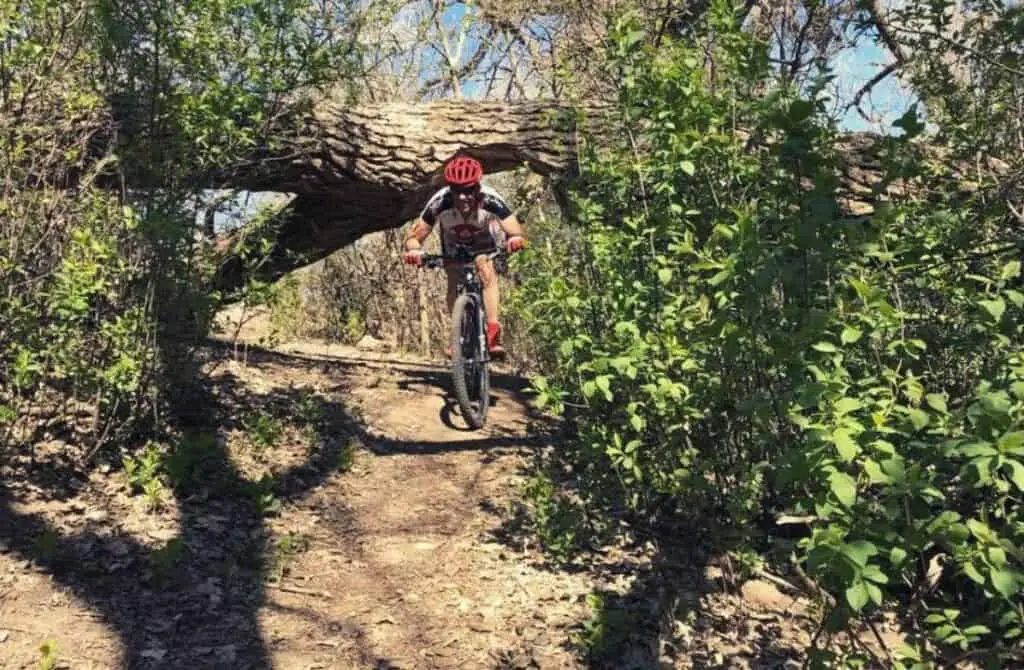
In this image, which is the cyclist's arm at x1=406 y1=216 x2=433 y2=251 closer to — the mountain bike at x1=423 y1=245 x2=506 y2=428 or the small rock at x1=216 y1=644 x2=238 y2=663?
the mountain bike at x1=423 y1=245 x2=506 y2=428

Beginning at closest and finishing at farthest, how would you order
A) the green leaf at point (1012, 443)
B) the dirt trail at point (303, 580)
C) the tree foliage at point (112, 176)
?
the green leaf at point (1012, 443) < the dirt trail at point (303, 580) < the tree foliage at point (112, 176)

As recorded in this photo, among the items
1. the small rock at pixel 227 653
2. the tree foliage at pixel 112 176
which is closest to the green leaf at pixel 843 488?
the small rock at pixel 227 653

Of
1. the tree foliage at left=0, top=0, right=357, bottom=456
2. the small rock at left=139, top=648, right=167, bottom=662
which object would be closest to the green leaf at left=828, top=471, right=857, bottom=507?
the small rock at left=139, top=648, right=167, bottom=662

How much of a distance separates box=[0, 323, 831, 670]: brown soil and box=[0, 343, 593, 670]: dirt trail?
0.03ft

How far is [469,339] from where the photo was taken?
20.7 feet

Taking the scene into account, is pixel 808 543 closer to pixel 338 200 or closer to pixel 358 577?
pixel 358 577

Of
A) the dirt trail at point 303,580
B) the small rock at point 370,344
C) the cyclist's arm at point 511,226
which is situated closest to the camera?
the dirt trail at point 303,580

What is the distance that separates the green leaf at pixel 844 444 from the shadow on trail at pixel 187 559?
7.52ft

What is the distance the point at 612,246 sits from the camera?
4066 mm

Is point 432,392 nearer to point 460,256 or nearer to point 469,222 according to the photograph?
point 460,256

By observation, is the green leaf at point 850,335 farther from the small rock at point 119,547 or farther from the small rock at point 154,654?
the small rock at point 119,547

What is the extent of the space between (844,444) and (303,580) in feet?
9.83

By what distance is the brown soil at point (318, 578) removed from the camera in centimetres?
354

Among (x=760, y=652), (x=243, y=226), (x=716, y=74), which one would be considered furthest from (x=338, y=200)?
(x=760, y=652)
